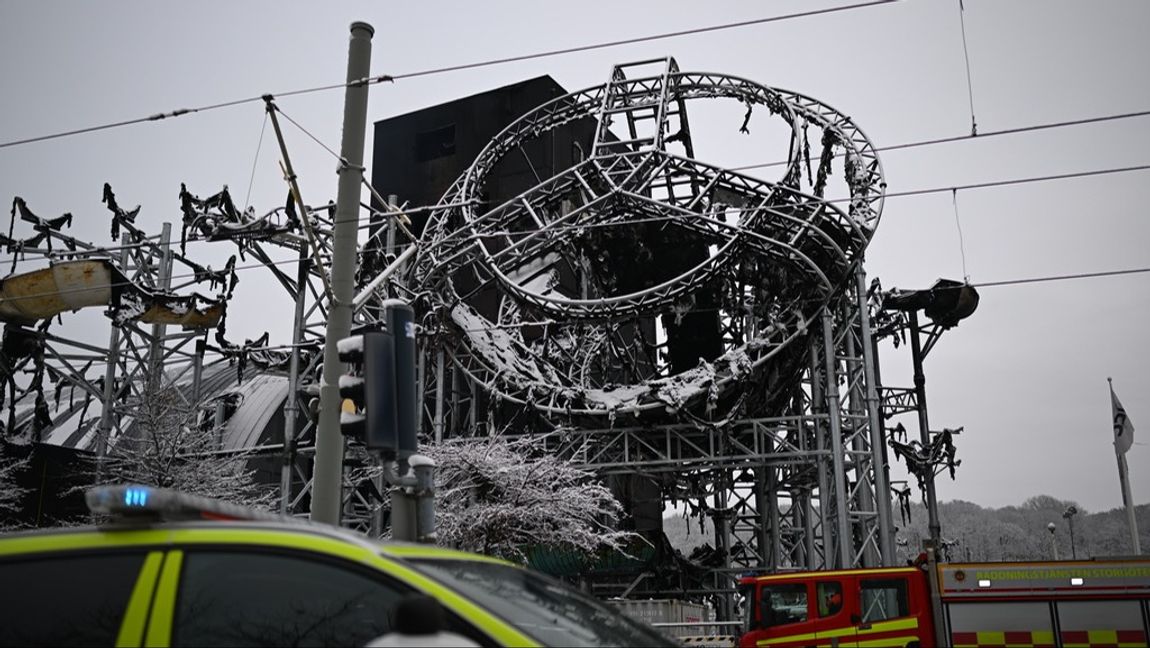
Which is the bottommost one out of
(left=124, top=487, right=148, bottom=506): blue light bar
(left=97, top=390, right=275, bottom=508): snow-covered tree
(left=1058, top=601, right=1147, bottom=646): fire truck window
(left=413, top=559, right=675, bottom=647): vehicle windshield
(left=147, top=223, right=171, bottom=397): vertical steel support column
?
(left=1058, top=601, right=1147, bottom=646): fire truck window

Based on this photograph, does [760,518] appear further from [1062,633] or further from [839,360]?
[1062,633]

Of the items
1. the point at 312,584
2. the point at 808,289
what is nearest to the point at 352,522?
the point at 808,289

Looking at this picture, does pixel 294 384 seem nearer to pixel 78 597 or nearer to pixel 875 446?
pixel 875 446

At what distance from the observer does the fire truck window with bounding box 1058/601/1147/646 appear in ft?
46.2

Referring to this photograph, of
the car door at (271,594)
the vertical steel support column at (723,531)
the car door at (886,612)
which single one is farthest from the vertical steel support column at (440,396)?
the car door at (271,594)

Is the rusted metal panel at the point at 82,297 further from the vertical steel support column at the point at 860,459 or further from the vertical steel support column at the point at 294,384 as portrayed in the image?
the vertical steel support column at the point at 860,459

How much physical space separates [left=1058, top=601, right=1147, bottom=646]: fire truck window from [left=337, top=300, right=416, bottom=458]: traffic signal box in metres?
10.6

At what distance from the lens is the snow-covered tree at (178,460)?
30609 millimetres

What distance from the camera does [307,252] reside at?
32594mm

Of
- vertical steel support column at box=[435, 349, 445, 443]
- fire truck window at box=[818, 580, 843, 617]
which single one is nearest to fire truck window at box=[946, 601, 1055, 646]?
fire truck window at box=[818, 580, 843, 617]

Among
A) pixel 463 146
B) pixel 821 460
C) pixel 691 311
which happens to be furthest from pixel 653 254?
pixel 463 146

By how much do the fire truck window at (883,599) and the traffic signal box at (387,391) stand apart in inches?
408

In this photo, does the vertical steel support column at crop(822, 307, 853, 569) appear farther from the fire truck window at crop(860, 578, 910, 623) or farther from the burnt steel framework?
the fire truck window at crop(860, 578, 910, 623)

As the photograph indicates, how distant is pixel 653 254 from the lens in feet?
113
